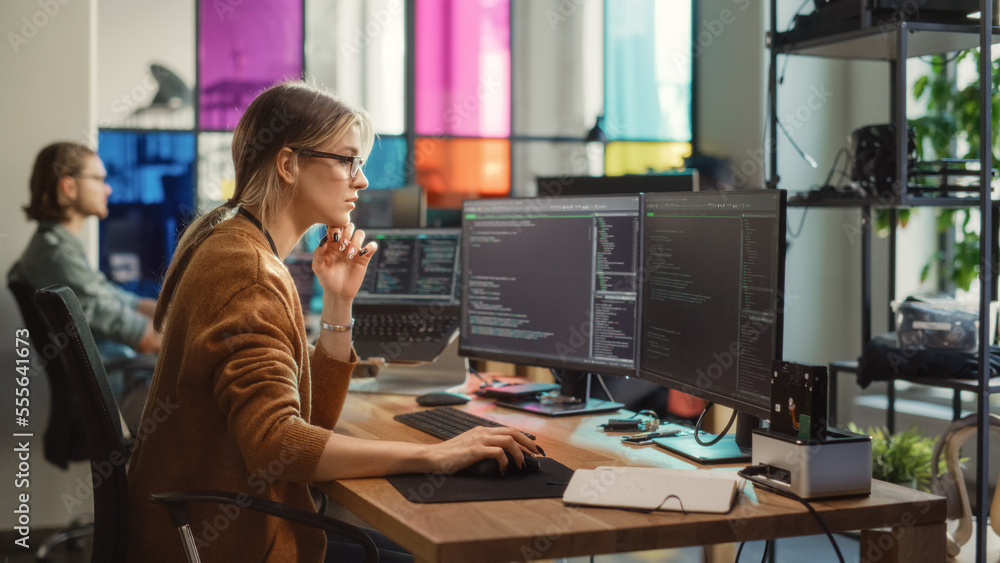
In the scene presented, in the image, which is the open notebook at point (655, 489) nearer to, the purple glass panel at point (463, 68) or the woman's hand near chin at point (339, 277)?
the woman's hand near chin at point (339, 277)

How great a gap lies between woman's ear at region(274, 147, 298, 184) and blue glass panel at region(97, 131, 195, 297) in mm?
2618

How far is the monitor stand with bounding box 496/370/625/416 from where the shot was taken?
1.98 metres

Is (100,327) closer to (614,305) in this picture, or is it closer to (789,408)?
(614,305)

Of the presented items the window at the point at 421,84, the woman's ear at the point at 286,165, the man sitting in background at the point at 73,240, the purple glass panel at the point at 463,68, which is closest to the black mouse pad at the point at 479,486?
the woman's ear at the point at 286,165

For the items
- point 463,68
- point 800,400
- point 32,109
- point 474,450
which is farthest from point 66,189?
point 800,400

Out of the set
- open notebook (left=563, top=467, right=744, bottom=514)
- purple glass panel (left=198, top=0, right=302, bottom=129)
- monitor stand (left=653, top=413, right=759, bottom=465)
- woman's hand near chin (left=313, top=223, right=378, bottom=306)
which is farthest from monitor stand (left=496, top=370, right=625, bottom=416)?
purple glass panel (left=198, top=0, right=302, bottom=129)

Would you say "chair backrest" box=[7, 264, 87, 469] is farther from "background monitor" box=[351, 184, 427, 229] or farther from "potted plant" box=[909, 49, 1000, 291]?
"potted plant" box=[909, 49, 1000, 291]

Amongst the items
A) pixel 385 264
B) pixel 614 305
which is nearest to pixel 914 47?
pixel 614 305

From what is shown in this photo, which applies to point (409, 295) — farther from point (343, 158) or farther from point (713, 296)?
point (713, 296)

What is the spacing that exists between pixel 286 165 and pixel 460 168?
129 inches

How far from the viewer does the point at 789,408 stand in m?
1.32

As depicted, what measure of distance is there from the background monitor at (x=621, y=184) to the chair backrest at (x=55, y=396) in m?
1.66

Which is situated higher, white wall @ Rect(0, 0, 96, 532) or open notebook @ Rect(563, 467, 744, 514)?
white wall @ Rect(0, 0, 96, 532)

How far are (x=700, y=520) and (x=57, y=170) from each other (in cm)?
292
